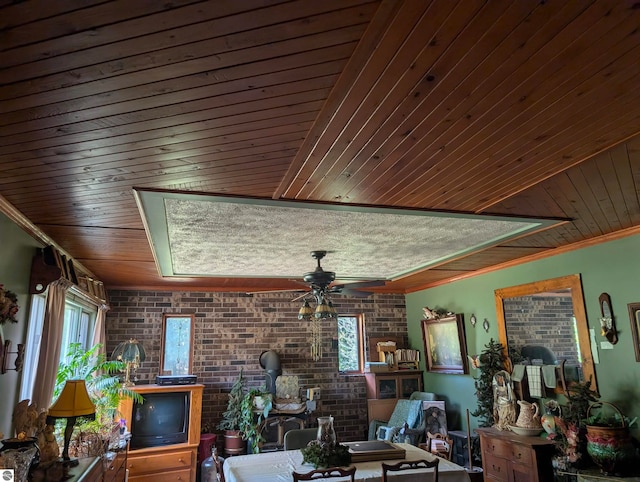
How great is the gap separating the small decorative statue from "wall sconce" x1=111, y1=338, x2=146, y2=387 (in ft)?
14.5

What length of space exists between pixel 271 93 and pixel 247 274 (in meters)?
3.95

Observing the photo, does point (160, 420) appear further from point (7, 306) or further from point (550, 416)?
point (550, 416)

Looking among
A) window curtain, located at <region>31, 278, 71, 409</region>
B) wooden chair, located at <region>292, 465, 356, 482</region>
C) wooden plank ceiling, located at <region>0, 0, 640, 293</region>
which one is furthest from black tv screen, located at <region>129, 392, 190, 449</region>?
wooden plank ceiling, located at <region>0, 0, 640, 293</region>

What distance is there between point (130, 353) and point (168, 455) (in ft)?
4.58

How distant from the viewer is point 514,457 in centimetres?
405

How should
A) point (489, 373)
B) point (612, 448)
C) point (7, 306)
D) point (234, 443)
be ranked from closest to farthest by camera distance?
point (7, 306) → point (612, 448) → point (489, 373) → point (234, 443)

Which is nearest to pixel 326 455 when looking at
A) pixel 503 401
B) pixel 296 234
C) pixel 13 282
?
pixel 296 234

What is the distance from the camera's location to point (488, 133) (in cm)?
200

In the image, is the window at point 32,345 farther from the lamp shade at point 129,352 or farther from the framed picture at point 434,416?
the framed picture at point 434,416

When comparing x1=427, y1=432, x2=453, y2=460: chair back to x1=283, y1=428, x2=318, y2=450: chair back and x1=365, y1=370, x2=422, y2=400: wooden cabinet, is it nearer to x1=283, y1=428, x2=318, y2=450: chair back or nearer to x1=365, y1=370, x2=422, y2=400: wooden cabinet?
x1=283, y1=428, x2=318, y2=450: chair back

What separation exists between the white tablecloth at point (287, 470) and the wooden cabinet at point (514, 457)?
790 millimetres

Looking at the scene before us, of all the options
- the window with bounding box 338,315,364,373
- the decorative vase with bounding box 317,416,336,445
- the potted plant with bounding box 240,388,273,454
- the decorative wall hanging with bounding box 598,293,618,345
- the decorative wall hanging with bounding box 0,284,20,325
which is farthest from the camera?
the window with bounding box 338,315,364,373

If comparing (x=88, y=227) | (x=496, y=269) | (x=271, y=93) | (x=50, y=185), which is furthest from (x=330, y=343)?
(x=271, y=93)

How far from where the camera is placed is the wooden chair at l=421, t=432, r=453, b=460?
4.11 metres
